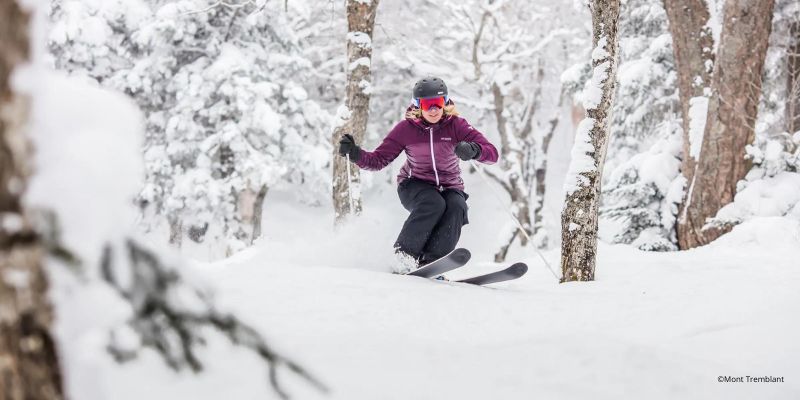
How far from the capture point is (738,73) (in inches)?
277

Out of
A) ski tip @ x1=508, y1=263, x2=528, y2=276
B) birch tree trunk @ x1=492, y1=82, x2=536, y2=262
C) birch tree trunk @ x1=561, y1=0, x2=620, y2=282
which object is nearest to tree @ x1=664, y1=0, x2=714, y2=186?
birch tree trunk @ x1=561, y1=0, x2=620, y2=282

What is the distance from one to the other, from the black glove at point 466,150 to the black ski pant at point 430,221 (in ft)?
1.64

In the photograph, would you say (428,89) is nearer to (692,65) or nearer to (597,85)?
(597,85)

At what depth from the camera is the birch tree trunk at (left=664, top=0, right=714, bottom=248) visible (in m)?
7.83

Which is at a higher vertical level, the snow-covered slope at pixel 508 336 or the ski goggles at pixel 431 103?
the ski goggles at pixel 431 103

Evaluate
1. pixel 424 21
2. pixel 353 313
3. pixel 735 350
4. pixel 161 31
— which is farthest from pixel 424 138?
pixel 424 21

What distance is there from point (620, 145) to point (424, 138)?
10822mm

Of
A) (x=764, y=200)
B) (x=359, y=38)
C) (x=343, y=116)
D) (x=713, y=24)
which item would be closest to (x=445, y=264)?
(x=343, y=116)

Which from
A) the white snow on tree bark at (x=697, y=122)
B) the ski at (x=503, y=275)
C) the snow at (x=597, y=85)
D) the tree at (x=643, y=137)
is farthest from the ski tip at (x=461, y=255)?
the white snow on tree bark at (x=697, y=122)

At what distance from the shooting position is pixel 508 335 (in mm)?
3070

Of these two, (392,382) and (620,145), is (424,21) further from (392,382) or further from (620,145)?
(392,382)

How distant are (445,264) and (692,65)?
17.3ft

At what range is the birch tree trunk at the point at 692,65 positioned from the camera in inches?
308

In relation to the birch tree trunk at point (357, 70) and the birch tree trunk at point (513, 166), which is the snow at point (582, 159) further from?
the birch tree trunk at point (513, 166)
